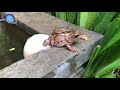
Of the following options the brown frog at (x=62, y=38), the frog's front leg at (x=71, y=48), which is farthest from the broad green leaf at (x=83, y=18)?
the frog's front leg at (x=71, y=48)

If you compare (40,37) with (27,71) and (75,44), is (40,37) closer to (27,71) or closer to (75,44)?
(75,44)

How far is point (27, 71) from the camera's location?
5.36 feet

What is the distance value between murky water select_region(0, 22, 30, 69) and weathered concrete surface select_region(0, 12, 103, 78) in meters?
0.10

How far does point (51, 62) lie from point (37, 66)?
108mm

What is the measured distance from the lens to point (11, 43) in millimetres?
2154

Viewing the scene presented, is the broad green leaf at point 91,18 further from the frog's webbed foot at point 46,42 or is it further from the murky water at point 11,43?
→ the murky water at point 11,43

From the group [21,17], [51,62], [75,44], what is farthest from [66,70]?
[21,17]

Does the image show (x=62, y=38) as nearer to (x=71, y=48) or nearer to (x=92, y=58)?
(x=71, y=48)

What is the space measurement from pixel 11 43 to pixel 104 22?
855 mm

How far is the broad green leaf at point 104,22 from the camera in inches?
79.7

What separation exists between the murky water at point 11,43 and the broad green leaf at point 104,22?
655 millimetres

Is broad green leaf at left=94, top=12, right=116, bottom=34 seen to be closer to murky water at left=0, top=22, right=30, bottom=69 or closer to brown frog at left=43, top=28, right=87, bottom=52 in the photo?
brown frog at left=43, top=28, right=87, bottom=52

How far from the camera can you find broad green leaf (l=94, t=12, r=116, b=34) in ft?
6.64

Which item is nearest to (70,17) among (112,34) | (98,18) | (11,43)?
(98,18)
